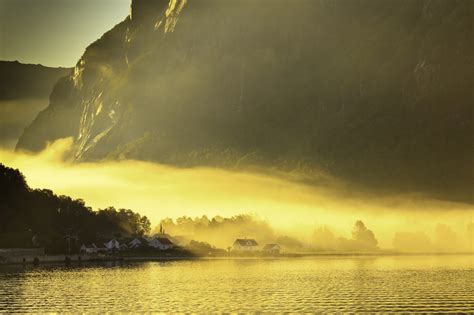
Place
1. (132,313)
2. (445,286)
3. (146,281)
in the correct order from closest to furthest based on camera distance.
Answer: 1. (132,313)
2. (445,286)
3. (146,281)

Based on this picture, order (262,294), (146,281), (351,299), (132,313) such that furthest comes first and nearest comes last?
(146,281), (262,294), (351,299), (132,313)

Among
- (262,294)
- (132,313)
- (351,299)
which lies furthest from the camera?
(262,294)

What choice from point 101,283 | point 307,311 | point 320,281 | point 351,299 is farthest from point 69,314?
point 320,281

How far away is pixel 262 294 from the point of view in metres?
154

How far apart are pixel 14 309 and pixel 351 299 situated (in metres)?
50.8

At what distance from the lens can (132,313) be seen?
123750 millimetres

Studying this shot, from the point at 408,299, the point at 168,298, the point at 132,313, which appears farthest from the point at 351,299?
the point at 132,313

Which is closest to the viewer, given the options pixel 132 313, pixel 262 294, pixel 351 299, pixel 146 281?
pixel 132 313

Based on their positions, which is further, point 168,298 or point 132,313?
point 168,298

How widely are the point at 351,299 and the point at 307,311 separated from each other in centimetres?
1974

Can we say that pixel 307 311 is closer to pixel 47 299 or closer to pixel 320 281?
pixel 47 299

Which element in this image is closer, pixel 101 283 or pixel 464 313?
pixel 464 313

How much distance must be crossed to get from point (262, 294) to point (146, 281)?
3897 cm

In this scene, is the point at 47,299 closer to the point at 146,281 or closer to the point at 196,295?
the point at 196,295
